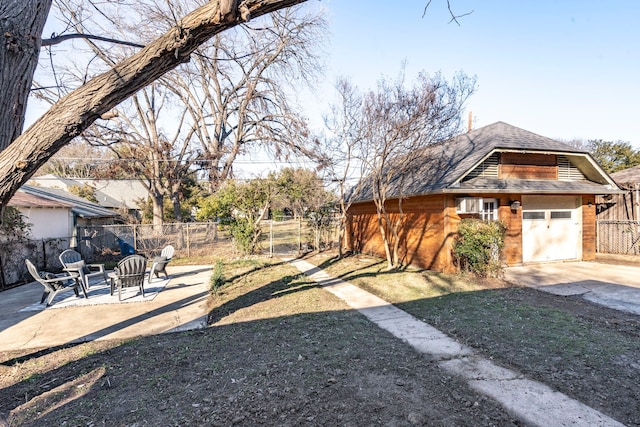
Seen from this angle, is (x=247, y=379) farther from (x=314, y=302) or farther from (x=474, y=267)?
(x=474, y=267)

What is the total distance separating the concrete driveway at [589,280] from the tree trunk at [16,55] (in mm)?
8959

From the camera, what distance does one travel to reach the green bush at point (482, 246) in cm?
844

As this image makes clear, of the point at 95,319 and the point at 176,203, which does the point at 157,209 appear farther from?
the point at 95,319

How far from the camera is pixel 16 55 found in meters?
2.30

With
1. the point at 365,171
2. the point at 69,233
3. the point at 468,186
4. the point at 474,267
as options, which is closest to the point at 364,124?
the point at 365,171

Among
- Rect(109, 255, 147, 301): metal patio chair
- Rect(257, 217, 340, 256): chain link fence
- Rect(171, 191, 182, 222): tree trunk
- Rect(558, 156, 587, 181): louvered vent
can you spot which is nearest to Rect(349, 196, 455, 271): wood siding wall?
Rect(257, 217, 340, 256): chain link fence

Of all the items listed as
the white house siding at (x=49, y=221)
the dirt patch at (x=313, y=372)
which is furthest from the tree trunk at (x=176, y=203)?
the dirt patch at (x=313, y=372)

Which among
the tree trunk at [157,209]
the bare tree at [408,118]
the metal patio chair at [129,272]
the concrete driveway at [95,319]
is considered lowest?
A: the concrete driveway at [95,319]

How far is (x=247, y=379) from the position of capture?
11.4 ft

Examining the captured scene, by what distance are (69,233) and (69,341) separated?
36.1 feet

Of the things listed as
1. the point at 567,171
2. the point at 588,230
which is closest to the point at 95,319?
the point at 567,171

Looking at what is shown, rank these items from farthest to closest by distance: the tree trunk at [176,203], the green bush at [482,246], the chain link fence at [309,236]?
the tree trunk at [176,203]
the chain link fence at [309,236]
the green bush at [482,246]

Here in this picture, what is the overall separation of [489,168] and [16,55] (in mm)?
10787

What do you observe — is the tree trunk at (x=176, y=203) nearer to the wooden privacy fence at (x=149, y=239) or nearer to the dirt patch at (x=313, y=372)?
the wooden privacy fence at (x=149, y=239)
